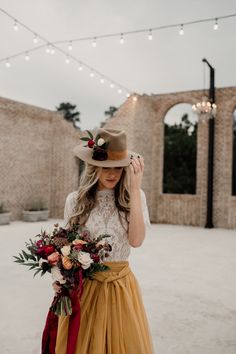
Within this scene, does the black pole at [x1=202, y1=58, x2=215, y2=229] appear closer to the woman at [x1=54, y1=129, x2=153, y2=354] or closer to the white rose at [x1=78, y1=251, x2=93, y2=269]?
the woman at [x1=54, y1=129, x2=153, y2=354]

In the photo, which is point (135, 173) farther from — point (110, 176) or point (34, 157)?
point (34, 157)

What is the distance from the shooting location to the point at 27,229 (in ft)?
34.9

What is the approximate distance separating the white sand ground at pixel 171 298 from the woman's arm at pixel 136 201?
5.94 ft

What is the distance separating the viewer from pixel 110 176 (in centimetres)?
176

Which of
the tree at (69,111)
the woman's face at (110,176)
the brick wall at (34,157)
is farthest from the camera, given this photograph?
the tree at (69,111)

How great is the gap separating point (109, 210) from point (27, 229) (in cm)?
931

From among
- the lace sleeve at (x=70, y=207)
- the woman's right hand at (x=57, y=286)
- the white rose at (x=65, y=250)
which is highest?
the lace sleeve at (x=70, y=207)

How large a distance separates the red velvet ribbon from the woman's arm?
35cm

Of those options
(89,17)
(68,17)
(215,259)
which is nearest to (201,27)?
(89,17)

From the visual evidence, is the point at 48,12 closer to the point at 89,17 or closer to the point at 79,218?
the point at 89,17

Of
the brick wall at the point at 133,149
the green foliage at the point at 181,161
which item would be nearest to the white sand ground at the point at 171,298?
the brick wall at the point at 133,149

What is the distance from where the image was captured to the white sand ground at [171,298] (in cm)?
322

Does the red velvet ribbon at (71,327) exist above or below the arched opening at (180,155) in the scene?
below

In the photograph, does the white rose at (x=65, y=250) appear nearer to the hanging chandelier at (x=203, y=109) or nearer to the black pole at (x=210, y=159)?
the hanging chandelier at (x=203, y=109)
